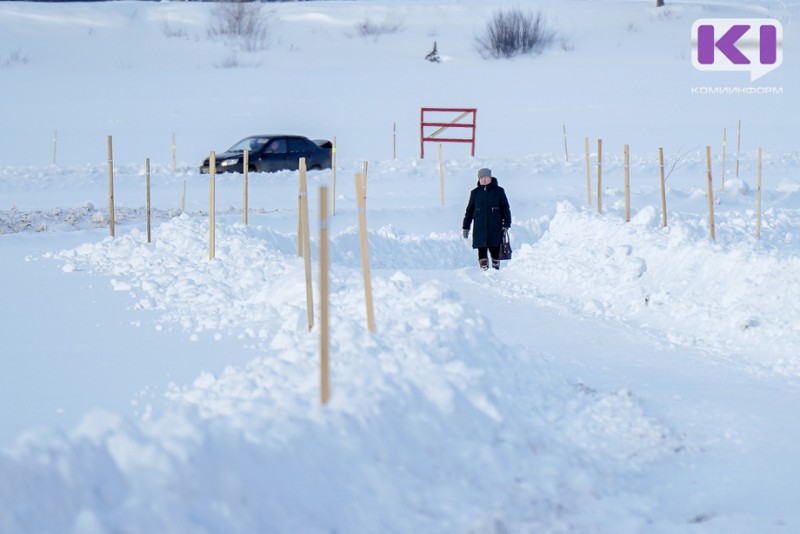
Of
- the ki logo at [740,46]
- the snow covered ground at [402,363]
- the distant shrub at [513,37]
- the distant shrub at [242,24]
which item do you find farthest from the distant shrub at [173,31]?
the snow covered ground at [402,363]

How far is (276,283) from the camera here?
367 inches

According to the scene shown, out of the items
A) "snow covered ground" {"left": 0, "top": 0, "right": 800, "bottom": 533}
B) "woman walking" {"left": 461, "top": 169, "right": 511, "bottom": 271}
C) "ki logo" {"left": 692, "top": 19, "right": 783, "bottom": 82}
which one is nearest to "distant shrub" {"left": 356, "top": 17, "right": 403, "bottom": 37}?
"ki logo" {"left": 692, "top": 19, "right": 783, "bottom": 82}

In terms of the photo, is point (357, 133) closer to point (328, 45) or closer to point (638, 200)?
point (638, 200)

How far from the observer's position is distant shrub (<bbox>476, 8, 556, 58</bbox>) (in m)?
47.0

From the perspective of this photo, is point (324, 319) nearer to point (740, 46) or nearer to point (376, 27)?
point (740, 46)

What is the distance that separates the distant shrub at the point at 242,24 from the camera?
49.4 metres

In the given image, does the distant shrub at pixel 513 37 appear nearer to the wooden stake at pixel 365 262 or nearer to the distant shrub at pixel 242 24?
the distant shrub at pixel 242 24

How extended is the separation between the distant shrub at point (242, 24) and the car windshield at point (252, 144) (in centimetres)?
2562

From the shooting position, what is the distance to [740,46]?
4434 cm

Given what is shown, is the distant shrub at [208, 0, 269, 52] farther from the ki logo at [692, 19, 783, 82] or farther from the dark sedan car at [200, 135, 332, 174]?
the dark sedan car at [200, 135, 332, 174]

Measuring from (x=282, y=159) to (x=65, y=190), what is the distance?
4754 mm

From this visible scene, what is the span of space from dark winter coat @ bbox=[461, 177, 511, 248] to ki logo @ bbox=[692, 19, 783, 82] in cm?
3270

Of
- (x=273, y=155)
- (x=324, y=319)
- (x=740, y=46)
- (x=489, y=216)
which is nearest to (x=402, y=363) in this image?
(x=324, y=319)

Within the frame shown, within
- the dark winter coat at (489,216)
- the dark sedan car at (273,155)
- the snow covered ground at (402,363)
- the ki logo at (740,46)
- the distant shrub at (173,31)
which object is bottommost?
the snow covered ground at (402,363)
